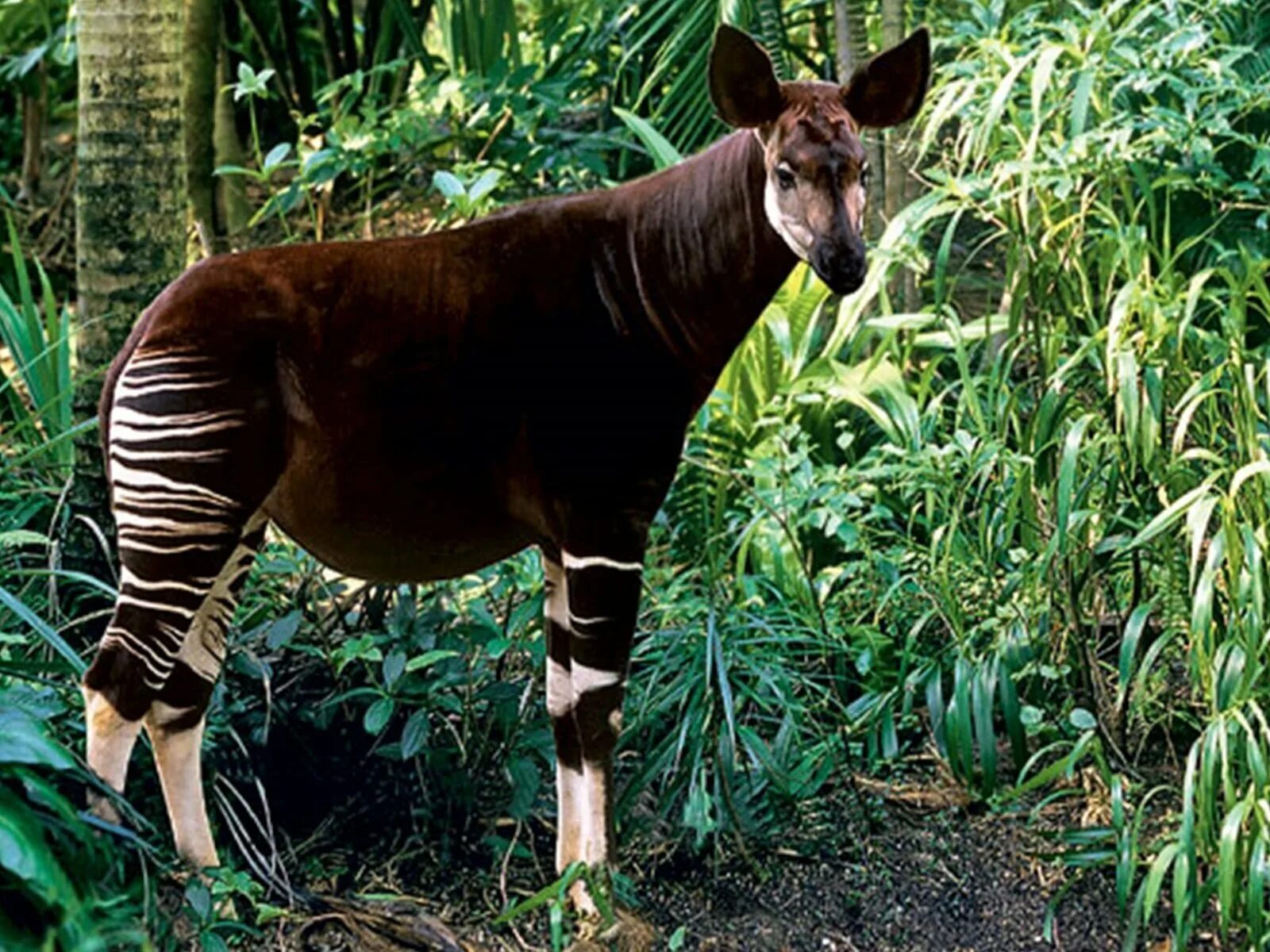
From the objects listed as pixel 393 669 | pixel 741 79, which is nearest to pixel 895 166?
pixel 741 79

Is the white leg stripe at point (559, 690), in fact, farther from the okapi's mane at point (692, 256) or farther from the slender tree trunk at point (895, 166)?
the slender tree trunk at point (895, 166)


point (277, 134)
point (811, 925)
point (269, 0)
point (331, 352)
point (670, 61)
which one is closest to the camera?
point (331, 352)

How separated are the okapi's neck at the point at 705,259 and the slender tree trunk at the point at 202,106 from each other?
3791 mm

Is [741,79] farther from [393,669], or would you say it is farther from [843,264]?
[393,669]

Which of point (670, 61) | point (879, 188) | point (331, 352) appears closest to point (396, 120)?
point (670, 61)

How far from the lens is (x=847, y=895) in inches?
176

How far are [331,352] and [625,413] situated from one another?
2.01 feet

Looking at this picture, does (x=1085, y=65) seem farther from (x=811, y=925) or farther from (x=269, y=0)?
(x=269, y=0)

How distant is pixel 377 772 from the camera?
15.2 feet

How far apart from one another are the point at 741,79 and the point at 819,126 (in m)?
0.18

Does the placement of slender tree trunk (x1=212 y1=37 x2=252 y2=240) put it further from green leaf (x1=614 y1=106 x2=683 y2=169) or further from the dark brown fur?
the dark brown fur

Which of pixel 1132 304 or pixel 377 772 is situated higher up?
pixel 1132 304

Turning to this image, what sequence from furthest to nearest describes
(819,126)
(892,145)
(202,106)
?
1. (202,106)
2. (892,145)
3. (819,126)

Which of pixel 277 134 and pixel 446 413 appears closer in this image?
pixel 446 413
